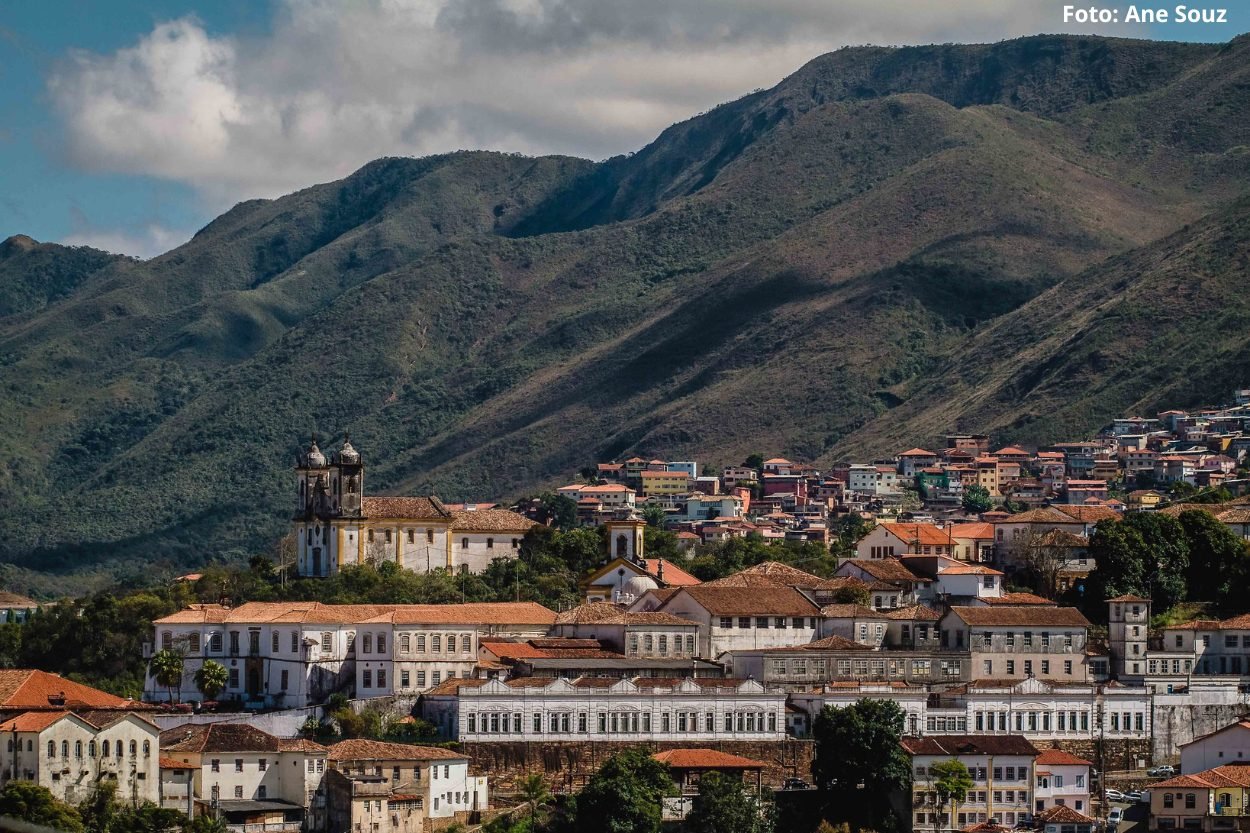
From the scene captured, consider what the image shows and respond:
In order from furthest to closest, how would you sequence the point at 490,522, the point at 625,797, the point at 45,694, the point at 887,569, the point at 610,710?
the point at 490,522 → the point at 887,569 → the point at 610,710 → the point at 45,694 → the point at 625,797

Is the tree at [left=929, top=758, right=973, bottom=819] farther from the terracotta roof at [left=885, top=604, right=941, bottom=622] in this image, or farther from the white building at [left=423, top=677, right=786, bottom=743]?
the terracotta roof at [left=885, top=604, right=941, bottom=622]

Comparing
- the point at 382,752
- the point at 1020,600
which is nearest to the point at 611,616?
the point at 1020,600

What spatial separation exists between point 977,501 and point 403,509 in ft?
160

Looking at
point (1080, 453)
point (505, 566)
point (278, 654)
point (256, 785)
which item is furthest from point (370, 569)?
point (1080, 453)

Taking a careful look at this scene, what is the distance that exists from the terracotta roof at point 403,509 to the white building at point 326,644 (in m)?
20.3

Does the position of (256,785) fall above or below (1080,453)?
below

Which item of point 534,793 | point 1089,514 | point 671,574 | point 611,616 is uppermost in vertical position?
point 1089,514

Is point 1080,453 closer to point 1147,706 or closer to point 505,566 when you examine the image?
point 505,566

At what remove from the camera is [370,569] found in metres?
111

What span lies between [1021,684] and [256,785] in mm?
24800

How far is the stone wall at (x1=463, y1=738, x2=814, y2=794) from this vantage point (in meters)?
81.2

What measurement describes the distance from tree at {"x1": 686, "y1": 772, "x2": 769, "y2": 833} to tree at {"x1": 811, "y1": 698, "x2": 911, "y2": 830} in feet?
10.8

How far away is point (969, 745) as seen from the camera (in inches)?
3199

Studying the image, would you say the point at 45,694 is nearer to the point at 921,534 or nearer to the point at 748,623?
the point at 748,623
